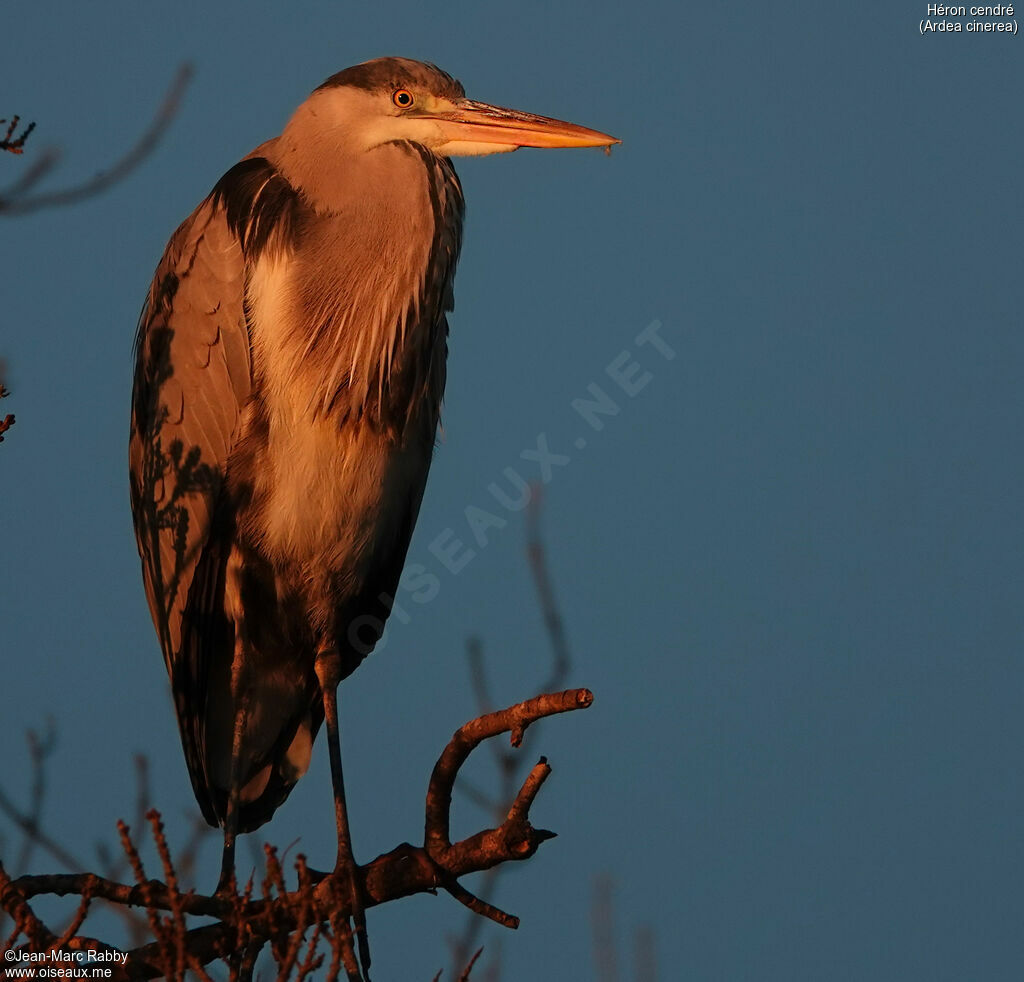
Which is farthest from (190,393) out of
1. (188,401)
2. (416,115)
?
(416,115)

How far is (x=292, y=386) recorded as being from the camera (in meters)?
3.72

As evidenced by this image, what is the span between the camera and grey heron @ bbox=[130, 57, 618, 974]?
3732mm

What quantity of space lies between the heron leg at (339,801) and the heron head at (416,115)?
4.59 ft

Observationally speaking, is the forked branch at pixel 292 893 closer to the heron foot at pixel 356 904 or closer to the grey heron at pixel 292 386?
the heron foot at pixel 356 904

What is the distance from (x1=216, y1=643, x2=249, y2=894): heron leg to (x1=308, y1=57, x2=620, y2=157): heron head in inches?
55.8

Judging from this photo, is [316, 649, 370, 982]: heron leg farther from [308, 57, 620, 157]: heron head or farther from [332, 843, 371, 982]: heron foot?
[308, 57, 620, 157]: heron head

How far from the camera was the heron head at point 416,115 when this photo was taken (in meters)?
3.85

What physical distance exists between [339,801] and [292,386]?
106 cm

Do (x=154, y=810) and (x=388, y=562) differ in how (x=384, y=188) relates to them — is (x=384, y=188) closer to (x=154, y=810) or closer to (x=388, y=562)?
(x=388, y=562)

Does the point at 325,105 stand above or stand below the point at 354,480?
above

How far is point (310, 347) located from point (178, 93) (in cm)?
78

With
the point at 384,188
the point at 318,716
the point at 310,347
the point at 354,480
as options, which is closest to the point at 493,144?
the point at 384,188

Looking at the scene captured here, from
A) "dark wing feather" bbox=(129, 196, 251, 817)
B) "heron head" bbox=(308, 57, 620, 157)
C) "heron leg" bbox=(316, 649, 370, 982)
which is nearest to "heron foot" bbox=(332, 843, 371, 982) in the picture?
"heron leg" bbox=(316, 649, 370, 982)

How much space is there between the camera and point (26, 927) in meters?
2.10
